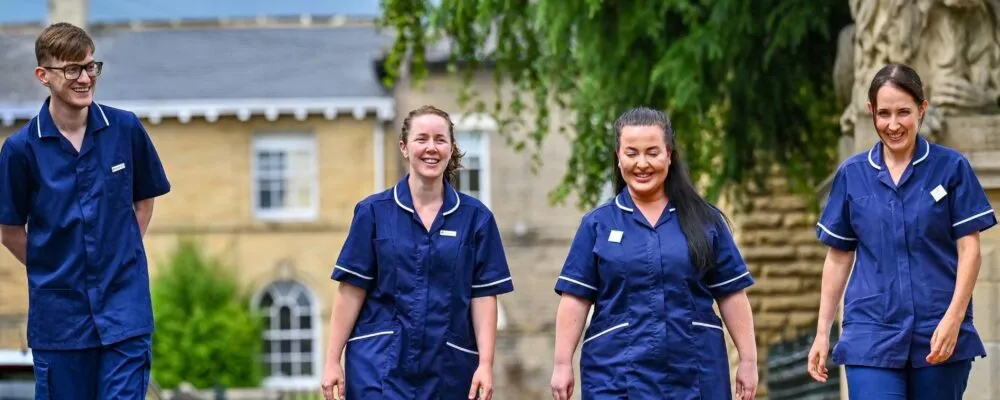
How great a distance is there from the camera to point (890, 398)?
7.86 meters

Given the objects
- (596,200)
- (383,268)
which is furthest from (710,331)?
(596,200)

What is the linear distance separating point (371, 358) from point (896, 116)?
225cm

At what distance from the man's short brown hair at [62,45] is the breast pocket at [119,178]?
407mm

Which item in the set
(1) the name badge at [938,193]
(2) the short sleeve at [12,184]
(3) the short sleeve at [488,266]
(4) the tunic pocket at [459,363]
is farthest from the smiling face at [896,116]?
(2) the short sleeve at [12,184]

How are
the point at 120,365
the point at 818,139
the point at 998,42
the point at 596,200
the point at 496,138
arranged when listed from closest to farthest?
1. the point at 120,365
2. the point at 998,42
3. the point at 818,139
4. the point at 596,200
5. the point at 496,138

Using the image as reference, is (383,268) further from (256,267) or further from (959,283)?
(256,267)

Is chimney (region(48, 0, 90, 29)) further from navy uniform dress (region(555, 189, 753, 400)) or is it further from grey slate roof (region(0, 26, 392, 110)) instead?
navy uniform dress (region(555, 189, 753, 400))

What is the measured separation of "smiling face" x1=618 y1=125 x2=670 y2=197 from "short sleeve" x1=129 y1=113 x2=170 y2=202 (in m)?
1.80

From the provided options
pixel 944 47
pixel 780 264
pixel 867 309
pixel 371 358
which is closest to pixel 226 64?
pixel 780 264

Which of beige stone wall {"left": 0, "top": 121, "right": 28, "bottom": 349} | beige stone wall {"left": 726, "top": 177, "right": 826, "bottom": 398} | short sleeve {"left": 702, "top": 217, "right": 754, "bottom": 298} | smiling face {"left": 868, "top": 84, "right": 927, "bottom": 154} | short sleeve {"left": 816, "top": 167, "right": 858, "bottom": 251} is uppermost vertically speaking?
smiling face {"left": 868, "top": 84, "right": 927, "bottom": 154}

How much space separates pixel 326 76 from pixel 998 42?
3025 centimetres

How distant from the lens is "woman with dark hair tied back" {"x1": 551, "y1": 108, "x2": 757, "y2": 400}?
7742 mm

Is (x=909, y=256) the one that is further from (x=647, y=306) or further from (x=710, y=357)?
(x=647, y=306)

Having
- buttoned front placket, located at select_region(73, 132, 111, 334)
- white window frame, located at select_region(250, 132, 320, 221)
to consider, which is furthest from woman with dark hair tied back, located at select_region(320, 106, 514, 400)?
white window frame, located at select_region(250, 132, 320, 221)
